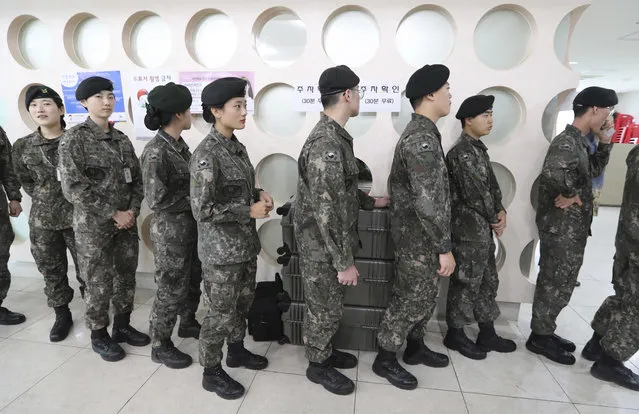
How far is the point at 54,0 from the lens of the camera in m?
2.73

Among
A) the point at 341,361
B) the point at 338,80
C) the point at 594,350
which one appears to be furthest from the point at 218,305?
the point at 594,350

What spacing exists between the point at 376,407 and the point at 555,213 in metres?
1.69

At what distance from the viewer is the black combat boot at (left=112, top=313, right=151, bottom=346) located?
2.39 meters

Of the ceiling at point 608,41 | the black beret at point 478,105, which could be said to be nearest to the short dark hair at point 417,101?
the black beret at point 478,105

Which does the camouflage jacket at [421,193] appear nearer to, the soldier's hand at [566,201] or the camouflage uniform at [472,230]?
the camouflage uniform at [472,230]

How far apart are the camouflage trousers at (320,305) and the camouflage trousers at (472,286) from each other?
0.87 metres

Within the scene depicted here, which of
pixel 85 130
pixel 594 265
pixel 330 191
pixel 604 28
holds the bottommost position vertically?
pixel 594 265

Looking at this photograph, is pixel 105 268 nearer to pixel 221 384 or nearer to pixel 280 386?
pixel 221 384

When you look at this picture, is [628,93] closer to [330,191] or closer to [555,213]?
[555,213]

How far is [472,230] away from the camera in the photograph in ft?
7.14

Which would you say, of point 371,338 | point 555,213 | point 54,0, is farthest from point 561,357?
point 54,0

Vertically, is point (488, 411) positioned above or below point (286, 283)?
below

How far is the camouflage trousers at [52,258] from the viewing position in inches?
98.4

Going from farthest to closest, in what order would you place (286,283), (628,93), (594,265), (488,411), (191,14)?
1. (628,93)
2. (594,265)
3. (191,14)
4. (286,283)
5. (488,411)
